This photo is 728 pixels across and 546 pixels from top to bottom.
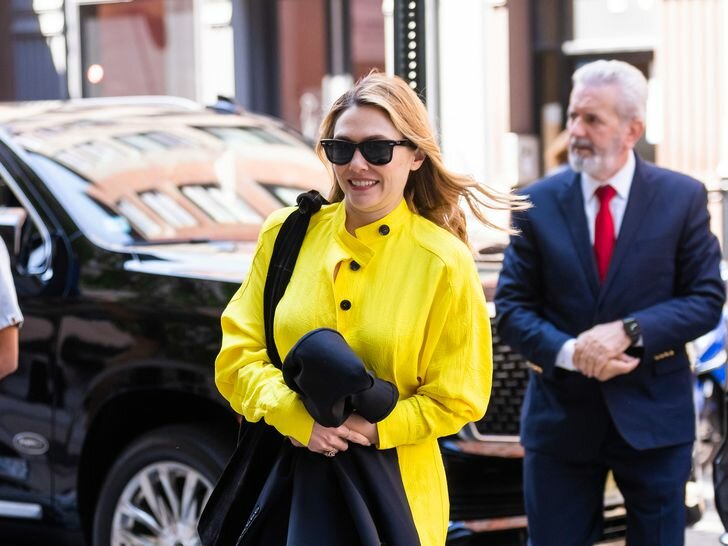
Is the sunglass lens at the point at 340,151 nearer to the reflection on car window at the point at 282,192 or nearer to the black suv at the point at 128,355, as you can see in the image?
the black suv at the point at 128,355

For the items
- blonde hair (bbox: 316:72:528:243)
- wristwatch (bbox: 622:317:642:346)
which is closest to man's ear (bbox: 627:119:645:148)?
wristwatch (bbox: 622:317:642:346)

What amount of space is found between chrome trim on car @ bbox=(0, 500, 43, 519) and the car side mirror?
3.16ft

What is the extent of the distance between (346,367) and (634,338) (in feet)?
4.87

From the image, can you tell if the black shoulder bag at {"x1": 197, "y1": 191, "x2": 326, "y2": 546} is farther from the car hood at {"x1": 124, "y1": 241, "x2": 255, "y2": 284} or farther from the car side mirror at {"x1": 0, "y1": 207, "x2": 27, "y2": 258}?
the car side mirror at {"x1": 0, "y1": 207, "x2": 27, "y2": 258}

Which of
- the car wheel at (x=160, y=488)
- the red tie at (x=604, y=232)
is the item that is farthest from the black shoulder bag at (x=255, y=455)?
the car wheel at (x=160, y=488)

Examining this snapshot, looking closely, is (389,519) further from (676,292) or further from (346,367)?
(676,292)

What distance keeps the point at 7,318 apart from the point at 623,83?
196cm

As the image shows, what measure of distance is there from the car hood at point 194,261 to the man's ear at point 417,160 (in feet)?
6.10

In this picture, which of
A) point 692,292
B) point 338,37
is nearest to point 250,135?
point 692,292

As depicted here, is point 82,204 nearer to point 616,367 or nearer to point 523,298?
point 523,298

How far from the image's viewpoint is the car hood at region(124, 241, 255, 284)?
543 centimetres

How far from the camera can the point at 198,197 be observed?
642 centimetres

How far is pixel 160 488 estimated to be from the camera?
5.37 metres

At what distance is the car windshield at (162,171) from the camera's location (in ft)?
19.9
